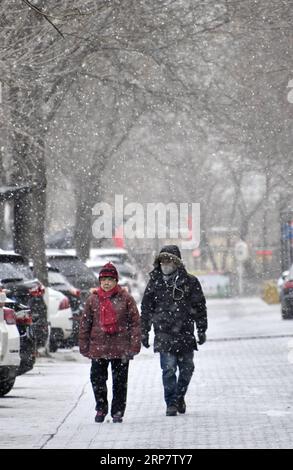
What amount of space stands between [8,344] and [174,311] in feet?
5.98

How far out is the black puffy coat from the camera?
1410cm

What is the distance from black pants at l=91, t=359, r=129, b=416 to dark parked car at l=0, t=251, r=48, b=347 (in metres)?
4.41

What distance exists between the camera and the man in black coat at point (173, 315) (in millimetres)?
14086

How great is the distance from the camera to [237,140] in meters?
36.8

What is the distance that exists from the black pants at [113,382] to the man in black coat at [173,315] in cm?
57

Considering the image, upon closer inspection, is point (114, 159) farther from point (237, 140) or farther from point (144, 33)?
point (144, 33)

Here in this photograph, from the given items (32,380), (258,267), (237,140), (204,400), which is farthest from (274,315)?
(258,267)

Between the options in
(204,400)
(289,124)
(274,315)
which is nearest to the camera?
(204,400)

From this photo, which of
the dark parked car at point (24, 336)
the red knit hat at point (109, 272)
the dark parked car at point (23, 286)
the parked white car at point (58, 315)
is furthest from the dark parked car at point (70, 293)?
the red knit hat at point (109, 272)

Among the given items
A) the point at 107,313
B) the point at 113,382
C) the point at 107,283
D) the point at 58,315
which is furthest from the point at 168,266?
the point at 58,315

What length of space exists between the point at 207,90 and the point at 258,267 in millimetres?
63094

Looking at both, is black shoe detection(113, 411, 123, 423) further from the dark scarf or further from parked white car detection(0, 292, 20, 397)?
parked white car detection(0, 292, 20, 397)

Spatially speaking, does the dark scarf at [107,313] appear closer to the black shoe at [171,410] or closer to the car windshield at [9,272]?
the black shoe at [171,410]

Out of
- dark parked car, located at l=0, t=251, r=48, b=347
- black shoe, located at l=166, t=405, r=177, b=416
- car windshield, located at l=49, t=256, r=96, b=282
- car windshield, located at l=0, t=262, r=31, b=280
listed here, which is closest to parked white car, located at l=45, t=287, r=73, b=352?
dark parked car, located at l=0, t=251, r=48, b=347
